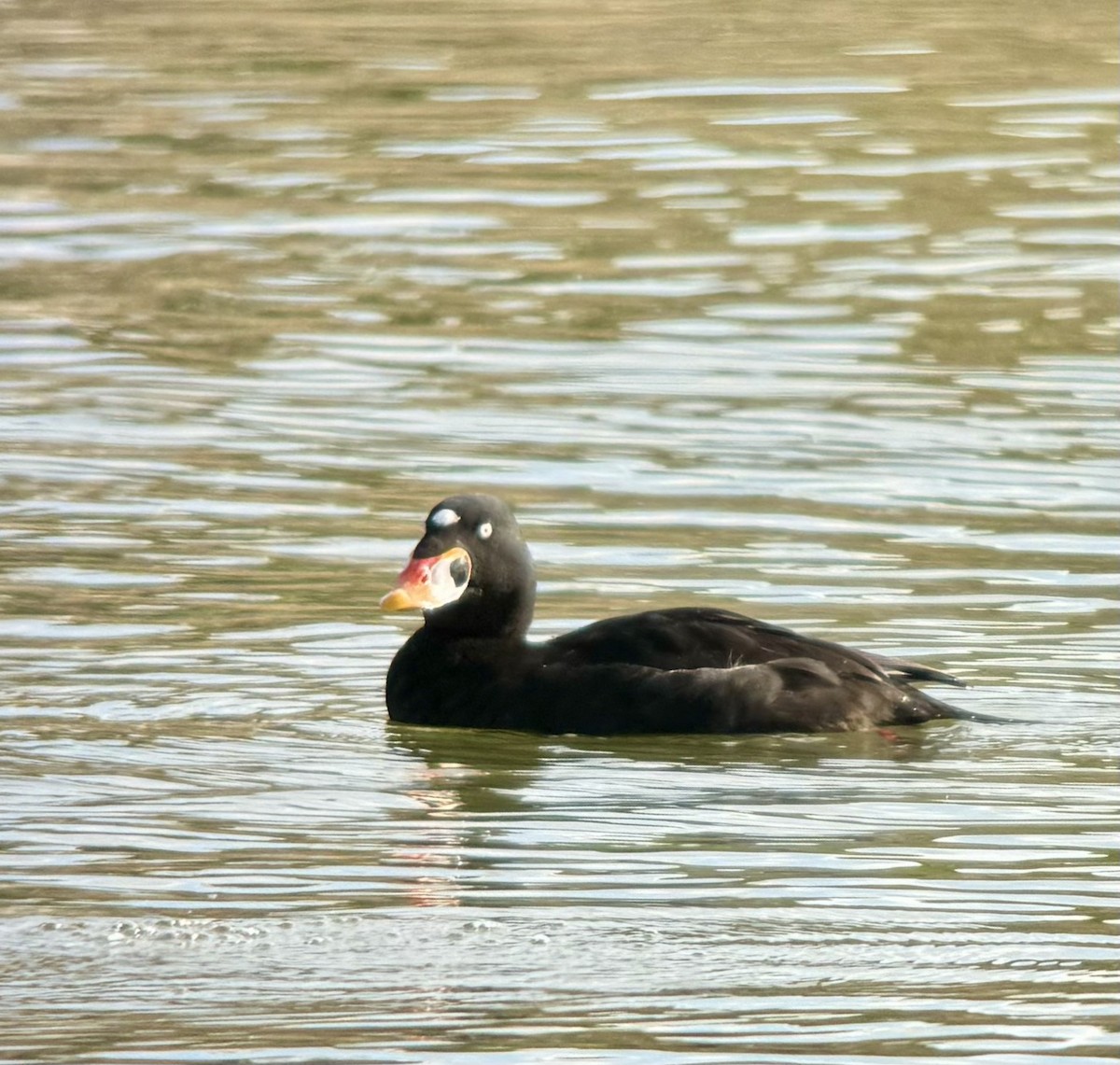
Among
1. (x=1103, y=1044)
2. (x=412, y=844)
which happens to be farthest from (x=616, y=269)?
(x=1103, y=1044)

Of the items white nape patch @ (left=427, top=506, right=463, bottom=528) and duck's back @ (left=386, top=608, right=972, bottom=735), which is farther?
white nape patch @ (left=427, top=506, right=463, bottom=528)

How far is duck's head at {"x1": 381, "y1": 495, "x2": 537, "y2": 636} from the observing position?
417 inches

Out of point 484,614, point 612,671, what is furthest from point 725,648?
point 484,614

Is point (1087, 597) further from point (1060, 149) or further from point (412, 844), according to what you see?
point (1060, 149)

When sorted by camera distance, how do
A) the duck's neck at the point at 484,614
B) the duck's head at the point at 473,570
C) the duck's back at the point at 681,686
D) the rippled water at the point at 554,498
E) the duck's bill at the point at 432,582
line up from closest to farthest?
1. the rippled water at the point at 554,498
2. the duck's back at the point at 681,686
3. the duck's bill at the point at 432,582
4. the duck's head at the point at 473,570
5. the duck's neck at the point at 484,614

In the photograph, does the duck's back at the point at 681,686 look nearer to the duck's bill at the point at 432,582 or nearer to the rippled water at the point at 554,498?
the rippled water at the point at 554,498

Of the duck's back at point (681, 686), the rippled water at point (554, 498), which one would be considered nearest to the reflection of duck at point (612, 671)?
the duck's back at point (681, 686)

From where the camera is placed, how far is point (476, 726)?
413 inches

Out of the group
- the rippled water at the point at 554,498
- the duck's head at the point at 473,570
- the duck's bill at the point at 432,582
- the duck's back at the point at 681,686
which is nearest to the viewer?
the rippled water at the point at 554,498

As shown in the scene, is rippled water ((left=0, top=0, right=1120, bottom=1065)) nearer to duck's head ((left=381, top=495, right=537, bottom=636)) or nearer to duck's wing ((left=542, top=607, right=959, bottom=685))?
duck's wing ((left=542, top=607, right=959, bottom=685))

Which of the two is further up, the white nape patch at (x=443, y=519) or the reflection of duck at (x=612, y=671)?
the white nape patch at (x=443, y=519)

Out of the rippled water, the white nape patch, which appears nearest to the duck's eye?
the white nape patch

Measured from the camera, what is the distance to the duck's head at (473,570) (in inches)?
417

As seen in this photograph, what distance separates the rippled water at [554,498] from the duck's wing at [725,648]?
0.28 meters
